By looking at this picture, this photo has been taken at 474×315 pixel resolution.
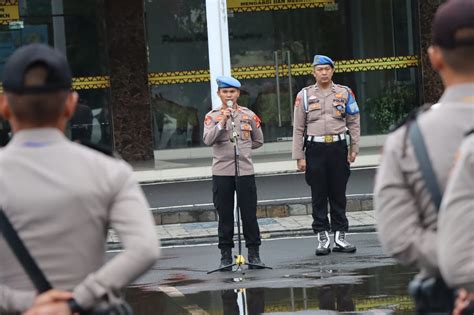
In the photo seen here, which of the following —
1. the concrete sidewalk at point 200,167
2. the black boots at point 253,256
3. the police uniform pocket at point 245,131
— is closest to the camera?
the police uniform pocket at point 245,131

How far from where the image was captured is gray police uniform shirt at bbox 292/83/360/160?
470 inches

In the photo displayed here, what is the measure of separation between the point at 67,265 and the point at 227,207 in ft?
25.4

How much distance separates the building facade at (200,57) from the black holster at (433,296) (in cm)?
1841

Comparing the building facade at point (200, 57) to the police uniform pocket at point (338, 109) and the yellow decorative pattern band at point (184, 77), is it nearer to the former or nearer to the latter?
the yellow decorative pattern band at point (184, 77)

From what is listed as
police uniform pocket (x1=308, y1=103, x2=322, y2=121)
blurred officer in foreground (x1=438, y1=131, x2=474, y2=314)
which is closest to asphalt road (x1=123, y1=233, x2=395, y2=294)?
police uniform pocket (x1=308, y1=103, x2=322, y2=121)

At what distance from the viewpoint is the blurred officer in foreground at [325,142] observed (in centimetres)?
1195

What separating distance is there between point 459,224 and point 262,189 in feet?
45.9

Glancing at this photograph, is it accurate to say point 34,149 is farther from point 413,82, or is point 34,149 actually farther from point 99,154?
point 413,82

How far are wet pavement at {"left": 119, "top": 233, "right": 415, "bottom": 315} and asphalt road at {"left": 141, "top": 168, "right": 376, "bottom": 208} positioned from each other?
11.8 ft

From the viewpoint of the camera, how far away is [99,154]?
3.92 meters

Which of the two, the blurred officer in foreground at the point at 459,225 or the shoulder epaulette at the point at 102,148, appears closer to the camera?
the blurred officer in foreground at the point at 459,225

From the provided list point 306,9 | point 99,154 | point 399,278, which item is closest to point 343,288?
point 399,278

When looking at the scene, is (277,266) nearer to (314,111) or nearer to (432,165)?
(314,111)

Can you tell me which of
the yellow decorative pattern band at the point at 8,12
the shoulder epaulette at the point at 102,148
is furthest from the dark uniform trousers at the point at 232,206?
the yellow decorative pattern band at the point at 8,12
